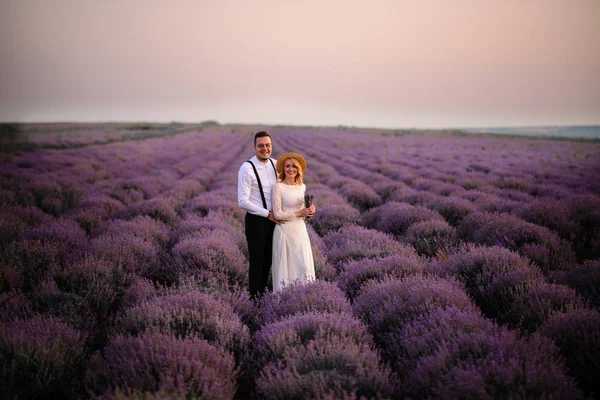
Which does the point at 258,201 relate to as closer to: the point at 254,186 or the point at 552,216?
the point at 254,186

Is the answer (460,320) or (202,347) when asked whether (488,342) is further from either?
(202,347)

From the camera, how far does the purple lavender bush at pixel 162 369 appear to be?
5.83 ft

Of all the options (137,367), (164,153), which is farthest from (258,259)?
(164,153)

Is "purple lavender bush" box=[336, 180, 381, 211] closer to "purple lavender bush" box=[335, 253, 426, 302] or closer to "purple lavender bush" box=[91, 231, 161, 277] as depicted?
"purple lavender bush" box=[335, 253, 426, 302]

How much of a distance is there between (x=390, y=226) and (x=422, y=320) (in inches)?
157

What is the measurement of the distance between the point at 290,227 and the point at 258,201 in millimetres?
→ 423

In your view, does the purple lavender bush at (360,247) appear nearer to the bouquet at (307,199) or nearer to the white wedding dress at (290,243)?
the white wedding dress at (290,243)

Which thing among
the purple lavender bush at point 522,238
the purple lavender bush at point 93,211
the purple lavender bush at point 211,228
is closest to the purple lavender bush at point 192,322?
the purple lavender bush at point 211,228

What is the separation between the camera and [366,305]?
3029 millimetres

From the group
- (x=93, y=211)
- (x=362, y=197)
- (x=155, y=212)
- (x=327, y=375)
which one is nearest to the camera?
(x=327, y=375)

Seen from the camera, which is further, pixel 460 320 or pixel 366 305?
pixel 366 305

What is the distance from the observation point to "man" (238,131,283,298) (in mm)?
3461

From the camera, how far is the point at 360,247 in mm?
4703

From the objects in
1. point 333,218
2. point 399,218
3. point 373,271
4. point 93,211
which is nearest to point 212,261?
point 373,271
